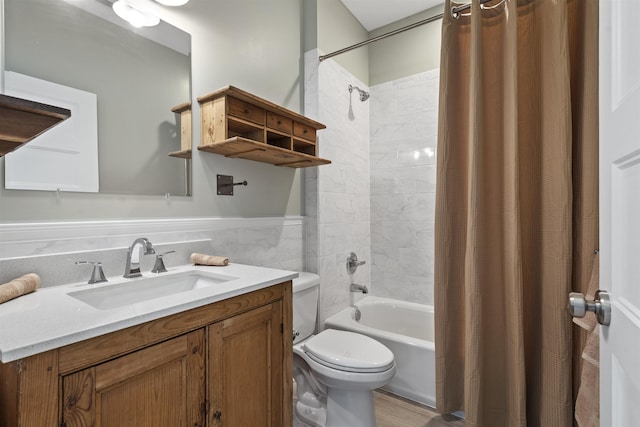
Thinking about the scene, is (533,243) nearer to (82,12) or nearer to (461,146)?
(461,146)

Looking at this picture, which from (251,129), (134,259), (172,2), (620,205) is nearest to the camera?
(620,205)

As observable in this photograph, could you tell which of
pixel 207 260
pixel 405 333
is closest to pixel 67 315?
pixel 207 260

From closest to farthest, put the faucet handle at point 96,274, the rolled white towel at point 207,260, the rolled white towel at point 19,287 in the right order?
the rolled white towel at point 19,287
the faucet handle at point 96,274
the rolled white towel at point 207,260

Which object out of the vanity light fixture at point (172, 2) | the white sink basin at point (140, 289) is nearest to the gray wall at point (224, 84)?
the vanity light fixture at point (172, 2)

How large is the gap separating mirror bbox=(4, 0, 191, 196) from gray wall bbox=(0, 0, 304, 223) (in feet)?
0.21

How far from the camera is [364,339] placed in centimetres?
169

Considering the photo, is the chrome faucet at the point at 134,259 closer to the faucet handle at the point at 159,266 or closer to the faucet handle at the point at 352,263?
the faucet handle at the point at 159,266

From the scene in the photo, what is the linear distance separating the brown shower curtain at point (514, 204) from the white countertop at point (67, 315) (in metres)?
0.97

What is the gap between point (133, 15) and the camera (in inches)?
50.8

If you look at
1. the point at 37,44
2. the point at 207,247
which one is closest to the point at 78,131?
the point at 37,44

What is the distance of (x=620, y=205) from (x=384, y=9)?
2483mm

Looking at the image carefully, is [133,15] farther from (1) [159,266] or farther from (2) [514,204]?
(2) [514,204]

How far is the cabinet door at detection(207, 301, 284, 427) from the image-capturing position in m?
0.95

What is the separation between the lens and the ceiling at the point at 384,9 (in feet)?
7.94
